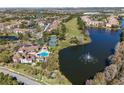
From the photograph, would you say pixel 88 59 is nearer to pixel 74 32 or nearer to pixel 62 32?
pixel 62 32

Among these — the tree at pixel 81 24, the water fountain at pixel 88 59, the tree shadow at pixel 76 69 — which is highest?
the tree at pixel 81 24

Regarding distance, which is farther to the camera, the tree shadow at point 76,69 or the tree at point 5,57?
the tree shadow at point 76,69

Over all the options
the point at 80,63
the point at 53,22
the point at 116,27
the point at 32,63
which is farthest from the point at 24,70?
the point at 116,27

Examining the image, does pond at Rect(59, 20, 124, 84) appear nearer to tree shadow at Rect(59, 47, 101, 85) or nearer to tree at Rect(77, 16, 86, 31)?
tree shadow at Rect(59, 47, 101, 85)

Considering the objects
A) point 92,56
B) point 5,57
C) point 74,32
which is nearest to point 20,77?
point 5,57

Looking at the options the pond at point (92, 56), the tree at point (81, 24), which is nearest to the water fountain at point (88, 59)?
the pond at point (92, 56)

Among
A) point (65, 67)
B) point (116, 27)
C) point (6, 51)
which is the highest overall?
point (116, 27)

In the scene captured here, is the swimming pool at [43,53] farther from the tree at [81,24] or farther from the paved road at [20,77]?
the tree at [81,24]
